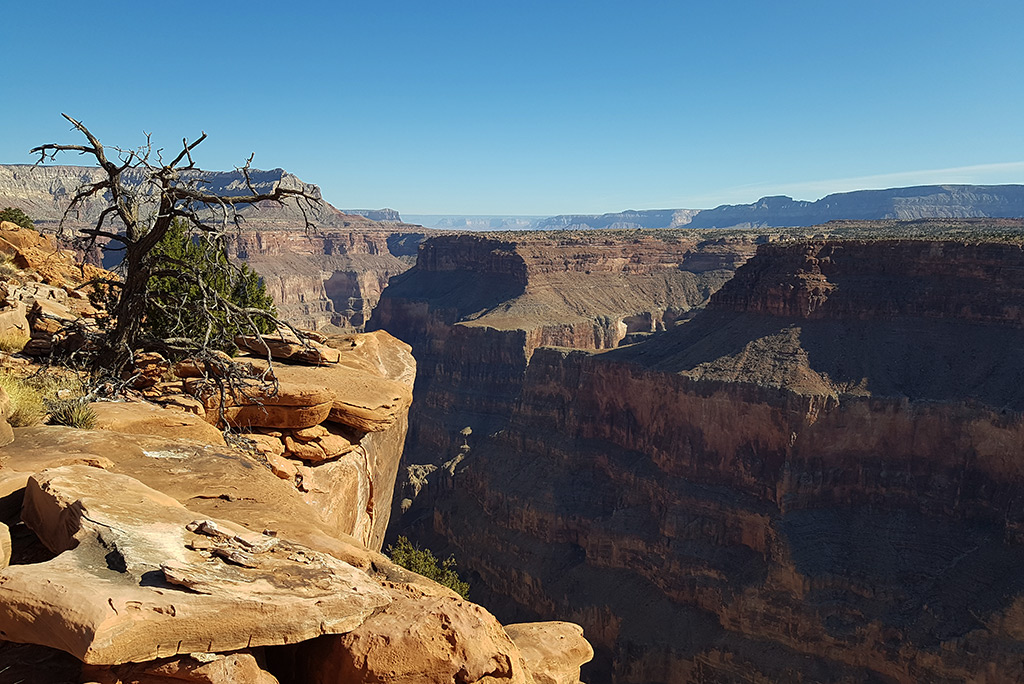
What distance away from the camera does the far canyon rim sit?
41219mm

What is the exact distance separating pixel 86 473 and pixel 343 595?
411 centimetres

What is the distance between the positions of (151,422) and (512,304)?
90256 millimetres

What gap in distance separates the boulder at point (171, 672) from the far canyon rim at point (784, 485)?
4066 centimetres

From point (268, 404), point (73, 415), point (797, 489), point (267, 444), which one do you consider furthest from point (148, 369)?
point (797, 489)

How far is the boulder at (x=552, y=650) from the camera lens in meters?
11.9

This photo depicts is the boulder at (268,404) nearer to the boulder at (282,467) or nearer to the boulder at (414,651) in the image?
the boulder at (282,467)

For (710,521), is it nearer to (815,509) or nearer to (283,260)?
(815,509)

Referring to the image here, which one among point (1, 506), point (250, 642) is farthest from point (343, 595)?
point (1, 506)

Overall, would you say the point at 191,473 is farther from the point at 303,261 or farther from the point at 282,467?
the point at 303,261

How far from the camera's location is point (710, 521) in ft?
163

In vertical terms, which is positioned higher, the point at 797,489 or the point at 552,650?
the point at 552,650

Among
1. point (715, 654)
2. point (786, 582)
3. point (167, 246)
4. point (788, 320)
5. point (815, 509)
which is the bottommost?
point (715, 654)

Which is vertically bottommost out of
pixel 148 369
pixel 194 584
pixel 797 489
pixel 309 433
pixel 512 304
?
pixel 797 489

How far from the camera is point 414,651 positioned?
8352 millimetres
